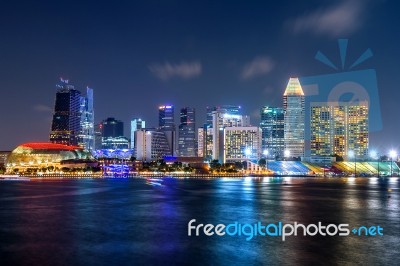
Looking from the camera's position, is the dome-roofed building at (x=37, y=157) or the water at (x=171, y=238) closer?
the water at (x=171, y=238)

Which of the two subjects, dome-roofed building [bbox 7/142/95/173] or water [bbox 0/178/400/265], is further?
dome-roofed building [bbox 7/142/95/173]

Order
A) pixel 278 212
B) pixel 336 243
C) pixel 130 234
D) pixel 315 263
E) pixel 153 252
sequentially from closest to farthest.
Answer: pixel 315 263 < pixel 153 252 < pixel 336 243 < pixel 130 234 < pixel 278 212

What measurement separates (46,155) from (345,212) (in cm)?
16690

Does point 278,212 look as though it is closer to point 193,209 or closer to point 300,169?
point 193,209

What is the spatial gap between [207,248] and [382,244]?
10324 mm

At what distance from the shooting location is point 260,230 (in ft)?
108

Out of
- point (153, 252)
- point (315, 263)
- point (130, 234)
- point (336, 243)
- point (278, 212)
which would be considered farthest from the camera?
point (278, 212)

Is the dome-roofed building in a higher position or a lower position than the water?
higher

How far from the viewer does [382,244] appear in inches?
1120

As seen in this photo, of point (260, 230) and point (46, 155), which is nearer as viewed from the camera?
point (260, 230)

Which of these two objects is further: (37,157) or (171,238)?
(37,157)

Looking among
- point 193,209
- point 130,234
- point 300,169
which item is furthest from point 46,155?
point 130,234

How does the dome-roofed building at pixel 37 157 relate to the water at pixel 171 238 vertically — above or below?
above

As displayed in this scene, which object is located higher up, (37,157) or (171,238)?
(37,157)
